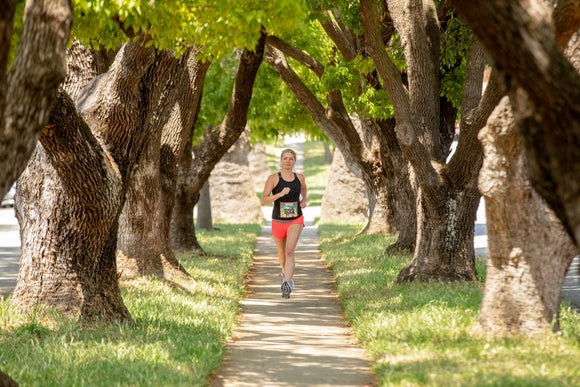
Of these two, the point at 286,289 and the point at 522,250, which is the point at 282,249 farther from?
the point at 522,250

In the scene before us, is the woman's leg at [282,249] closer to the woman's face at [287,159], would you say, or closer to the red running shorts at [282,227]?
the red running shorts at [282,227]

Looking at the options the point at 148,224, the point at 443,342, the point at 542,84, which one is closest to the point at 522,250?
the point at 443,342

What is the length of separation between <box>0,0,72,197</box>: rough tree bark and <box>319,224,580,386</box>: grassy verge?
3148 mm

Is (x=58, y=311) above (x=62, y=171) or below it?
below

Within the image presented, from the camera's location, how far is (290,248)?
48.0 feet

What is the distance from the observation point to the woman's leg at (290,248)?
14.6 m

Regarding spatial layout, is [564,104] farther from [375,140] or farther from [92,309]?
→ [375,140]

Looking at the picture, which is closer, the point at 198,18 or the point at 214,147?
the point at 198,18

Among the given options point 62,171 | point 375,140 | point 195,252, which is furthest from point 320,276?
point 62,171

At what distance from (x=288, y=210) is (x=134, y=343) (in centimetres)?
566

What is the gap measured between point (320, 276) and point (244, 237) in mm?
9984

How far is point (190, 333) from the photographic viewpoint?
1028cm

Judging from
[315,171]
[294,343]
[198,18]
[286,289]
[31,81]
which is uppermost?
[315,171]


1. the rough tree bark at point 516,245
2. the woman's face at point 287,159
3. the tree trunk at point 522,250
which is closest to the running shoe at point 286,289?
the woman's face at point 287,159
